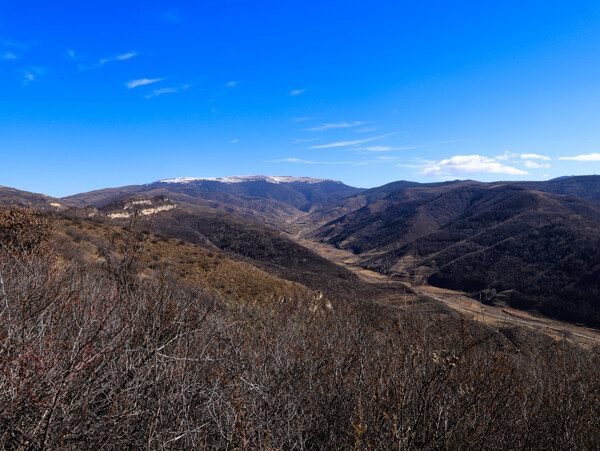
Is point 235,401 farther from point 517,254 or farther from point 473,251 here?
point 473,251

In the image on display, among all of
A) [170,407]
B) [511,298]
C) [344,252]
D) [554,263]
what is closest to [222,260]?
[170,407]

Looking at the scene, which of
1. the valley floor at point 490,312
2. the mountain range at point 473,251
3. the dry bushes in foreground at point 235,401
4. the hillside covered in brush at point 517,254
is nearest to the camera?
the dry bushes in foreground at point 235,401

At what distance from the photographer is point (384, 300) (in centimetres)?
4012

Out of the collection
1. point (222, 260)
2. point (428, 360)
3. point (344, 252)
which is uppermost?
point (428, 360)

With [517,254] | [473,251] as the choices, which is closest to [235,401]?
[517,254]

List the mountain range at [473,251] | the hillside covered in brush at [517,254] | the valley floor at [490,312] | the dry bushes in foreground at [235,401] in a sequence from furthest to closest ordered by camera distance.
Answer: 1. the hillside covered in brush at [517,254]
2. the mountain range at [473,251]
3. the valley floor at [490,312]
4. the dry bushes in foreground at [235,401]

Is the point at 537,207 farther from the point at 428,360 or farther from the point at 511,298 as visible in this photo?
the point at 428,360

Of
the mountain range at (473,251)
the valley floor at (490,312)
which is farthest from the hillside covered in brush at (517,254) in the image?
the valley floor at (490,312)

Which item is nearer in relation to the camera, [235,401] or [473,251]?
[235,401]

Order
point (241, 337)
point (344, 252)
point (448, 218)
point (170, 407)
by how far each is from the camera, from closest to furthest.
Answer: point (170, 407)
point (241, 337)
point (344, 252)
point (448, 218)

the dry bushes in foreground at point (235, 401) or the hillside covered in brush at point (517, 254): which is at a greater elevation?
the dry bushes in foreground at point (235, 401)

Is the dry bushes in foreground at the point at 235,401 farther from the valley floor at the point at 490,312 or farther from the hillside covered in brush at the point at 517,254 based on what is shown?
the hillside covered in brush at the point at 517,254

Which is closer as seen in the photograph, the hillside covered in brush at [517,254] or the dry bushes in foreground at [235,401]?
the dry bushes in foreground at [235,401]

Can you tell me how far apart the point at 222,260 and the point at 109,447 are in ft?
88.4
